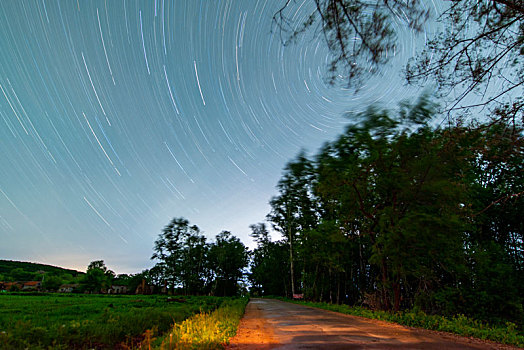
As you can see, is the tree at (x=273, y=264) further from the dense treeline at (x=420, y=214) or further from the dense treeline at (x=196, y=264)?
the dense treeline at (x=420, y=214)

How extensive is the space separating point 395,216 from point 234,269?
192 feet

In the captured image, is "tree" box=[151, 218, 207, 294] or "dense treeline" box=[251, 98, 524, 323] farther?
"tree" box=[151, 218, 207, 294]

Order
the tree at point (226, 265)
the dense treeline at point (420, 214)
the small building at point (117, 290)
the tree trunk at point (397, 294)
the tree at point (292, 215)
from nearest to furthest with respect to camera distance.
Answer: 1. the dense treeline at point (420, 214)
2. the tree trunk at point (397, 294)
3. the tree at point (292, 215)
4. the tree at point (226, 265)
5. the small building at point (117, 290)

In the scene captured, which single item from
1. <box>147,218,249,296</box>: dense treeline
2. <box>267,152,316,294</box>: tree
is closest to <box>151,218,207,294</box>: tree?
<box>147,218,249,296</box>: dense treeline

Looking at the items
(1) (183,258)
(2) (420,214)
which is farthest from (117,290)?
(2) (420,214)

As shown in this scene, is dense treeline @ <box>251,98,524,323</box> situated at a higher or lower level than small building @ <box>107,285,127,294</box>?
higher

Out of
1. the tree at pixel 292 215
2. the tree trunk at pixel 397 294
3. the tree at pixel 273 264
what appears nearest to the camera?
the tree trunk at pixel 397 294

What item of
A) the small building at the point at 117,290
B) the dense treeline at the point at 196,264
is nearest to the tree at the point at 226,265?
the dense treeline at the point at 196,264

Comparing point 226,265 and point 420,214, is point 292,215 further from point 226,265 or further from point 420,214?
point 226,265

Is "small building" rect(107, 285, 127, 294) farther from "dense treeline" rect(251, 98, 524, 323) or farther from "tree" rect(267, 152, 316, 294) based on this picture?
"dense treeline" rect(251, 98, 524, 323)

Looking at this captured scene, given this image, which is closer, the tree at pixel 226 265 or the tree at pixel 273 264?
the tree at pixel 273 264

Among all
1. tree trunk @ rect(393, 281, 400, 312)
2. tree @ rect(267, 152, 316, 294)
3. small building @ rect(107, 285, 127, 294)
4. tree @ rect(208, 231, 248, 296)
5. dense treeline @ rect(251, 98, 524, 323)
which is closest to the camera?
dense treeline @ rect(251, 98, 524, 323)

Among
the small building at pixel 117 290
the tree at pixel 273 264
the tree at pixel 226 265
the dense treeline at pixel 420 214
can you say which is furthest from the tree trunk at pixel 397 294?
the small building at pixel 117 290

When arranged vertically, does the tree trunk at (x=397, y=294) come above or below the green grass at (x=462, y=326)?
above
